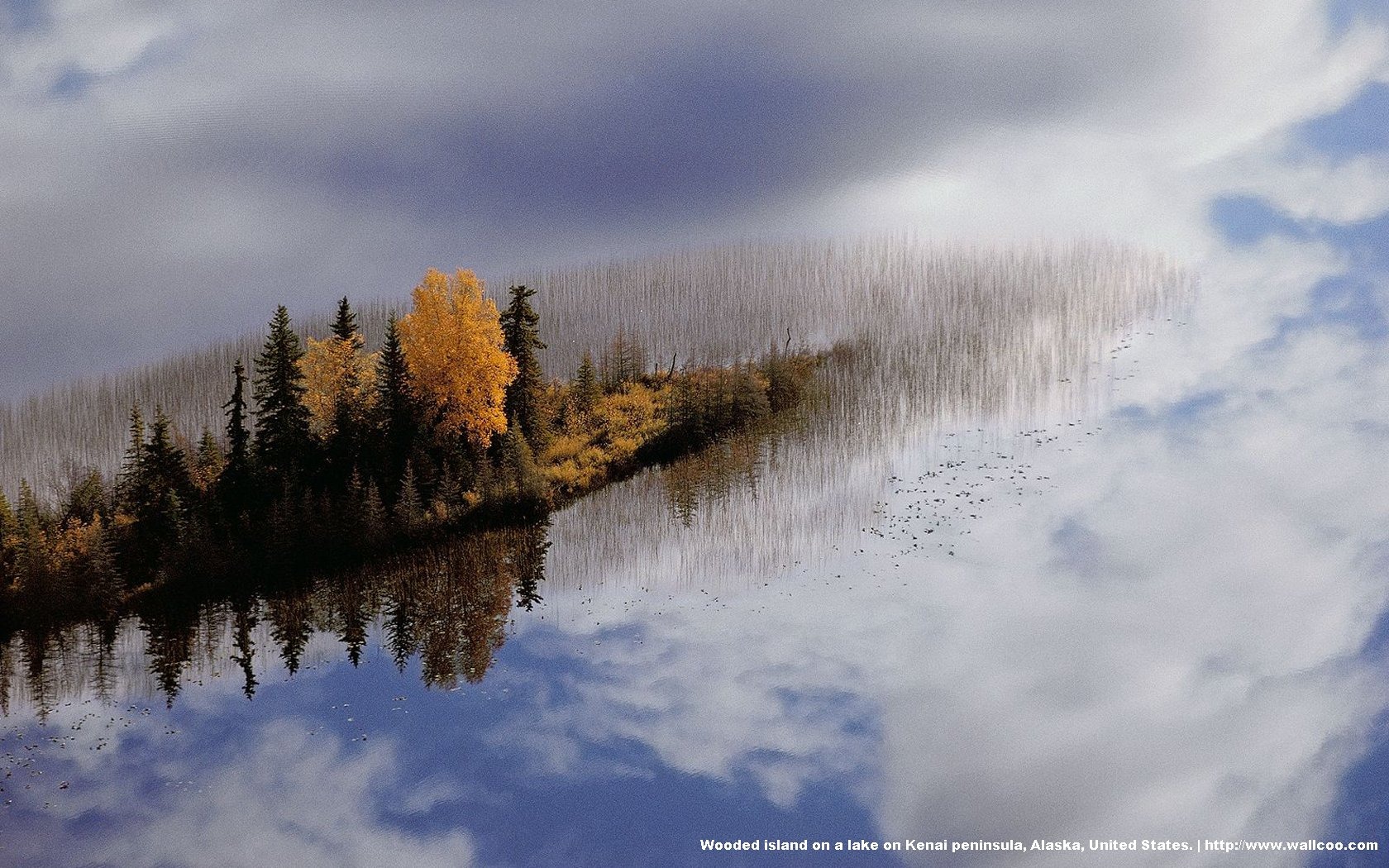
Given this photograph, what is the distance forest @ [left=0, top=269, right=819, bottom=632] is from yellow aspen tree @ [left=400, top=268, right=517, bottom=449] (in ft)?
0.18

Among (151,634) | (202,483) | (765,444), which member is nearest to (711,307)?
(765,444)

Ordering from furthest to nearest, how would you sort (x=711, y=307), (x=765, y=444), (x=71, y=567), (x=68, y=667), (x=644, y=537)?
1. (x=711, y=307)
2. (x=765, y=444)
3. (x=644, y=537)
4. (x=71, y=567)
5. (x=68, y=667)

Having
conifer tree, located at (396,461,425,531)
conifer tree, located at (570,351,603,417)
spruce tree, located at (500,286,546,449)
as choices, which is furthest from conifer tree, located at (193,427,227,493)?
conifer tree, located at (570,351,603,417)

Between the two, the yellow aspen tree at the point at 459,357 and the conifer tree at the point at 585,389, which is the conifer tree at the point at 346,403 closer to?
the yellow aspen tree at the point at 459,357

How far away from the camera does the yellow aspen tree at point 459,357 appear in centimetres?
4275

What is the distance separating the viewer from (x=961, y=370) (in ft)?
168

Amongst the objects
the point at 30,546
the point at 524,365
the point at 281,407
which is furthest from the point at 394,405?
the point at 30,546

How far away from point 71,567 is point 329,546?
730cm

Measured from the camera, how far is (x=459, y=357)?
141 feet

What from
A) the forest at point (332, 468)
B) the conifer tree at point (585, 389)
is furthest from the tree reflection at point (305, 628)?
the conifer tree at point (585, 389)

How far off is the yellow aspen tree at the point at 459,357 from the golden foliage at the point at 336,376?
4.67 feet

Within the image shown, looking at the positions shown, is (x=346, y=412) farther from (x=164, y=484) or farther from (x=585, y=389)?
(x=585, y=389)

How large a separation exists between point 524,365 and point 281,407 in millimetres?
8087

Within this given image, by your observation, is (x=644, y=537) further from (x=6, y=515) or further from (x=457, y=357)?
(x=6, y=515)
